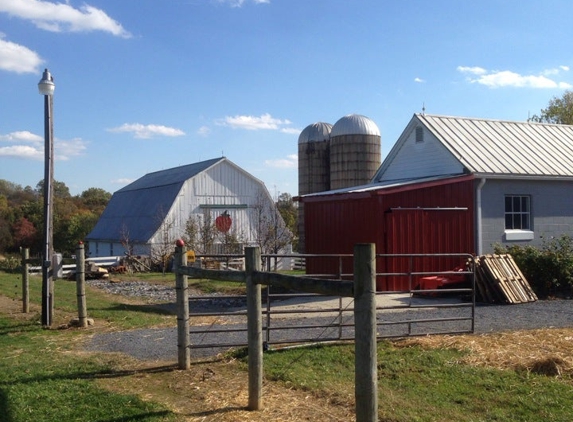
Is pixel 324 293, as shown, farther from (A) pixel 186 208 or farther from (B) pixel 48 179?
(A) pixel 186 208

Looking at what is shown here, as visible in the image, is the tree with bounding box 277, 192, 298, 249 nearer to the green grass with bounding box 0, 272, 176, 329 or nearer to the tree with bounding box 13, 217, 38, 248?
the tree with bounding box 13, 217, 38, 248

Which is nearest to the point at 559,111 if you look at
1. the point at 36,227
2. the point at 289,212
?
the point at 289,212

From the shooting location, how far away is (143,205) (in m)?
40.7

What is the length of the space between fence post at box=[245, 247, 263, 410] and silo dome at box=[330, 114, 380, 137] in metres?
22.1

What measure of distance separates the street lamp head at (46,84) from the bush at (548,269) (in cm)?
1167

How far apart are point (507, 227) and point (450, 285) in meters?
3.85

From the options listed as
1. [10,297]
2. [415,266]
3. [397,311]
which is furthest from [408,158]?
[10,297]

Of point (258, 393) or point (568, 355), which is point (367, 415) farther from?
point (568, 355)

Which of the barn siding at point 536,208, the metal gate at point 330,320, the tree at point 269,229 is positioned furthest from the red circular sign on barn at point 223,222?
the metal gate at point 330,320

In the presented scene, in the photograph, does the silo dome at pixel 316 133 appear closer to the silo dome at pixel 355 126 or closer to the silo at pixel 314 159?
the silo at pixel 314 159

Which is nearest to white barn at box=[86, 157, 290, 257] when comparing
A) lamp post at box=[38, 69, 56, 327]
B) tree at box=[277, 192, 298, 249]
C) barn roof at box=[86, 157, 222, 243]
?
barn roof at box=[86, 157, 222, 243]

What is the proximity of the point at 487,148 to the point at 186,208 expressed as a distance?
21.8 metres

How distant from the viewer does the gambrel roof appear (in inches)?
721

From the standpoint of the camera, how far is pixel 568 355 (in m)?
8.16
